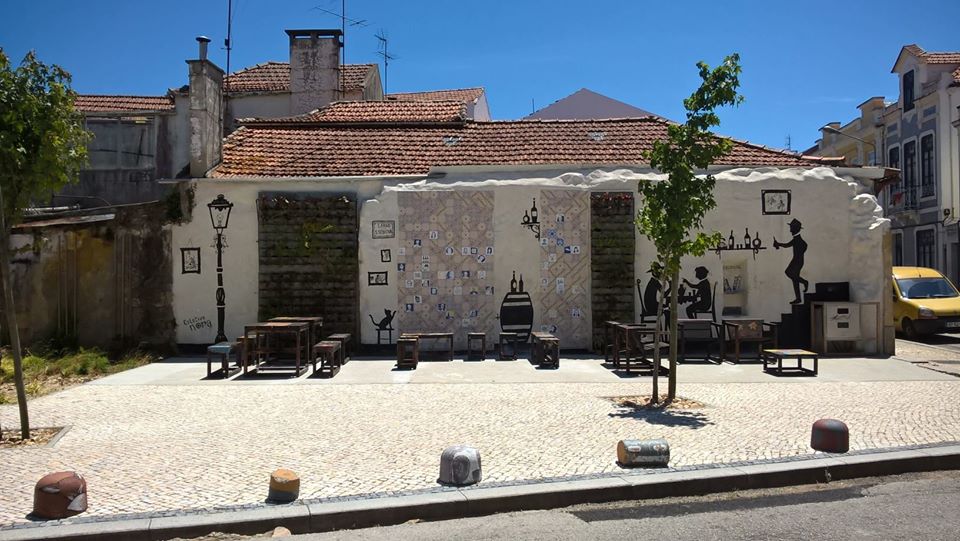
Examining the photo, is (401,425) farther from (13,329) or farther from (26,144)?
(26,144)

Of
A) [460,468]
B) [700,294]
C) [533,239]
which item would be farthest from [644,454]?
[700,294]

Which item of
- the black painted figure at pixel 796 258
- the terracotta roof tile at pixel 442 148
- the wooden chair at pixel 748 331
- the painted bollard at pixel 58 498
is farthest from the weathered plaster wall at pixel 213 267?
the black painted figure at pixel 796 258

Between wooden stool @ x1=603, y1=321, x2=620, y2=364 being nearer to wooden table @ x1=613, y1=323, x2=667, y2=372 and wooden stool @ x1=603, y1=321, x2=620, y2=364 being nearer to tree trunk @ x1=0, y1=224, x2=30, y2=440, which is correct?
wooden table @ x1=613, y1=323, x2=667, y2=372

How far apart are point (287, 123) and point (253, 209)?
364 cm

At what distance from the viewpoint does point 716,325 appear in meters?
14.3

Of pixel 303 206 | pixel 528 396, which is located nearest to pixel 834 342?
pixel 528 396

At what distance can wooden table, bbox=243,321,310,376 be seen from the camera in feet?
40.6

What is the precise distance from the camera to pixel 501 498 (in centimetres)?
574

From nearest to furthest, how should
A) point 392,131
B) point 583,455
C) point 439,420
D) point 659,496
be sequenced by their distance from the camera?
point 659,496, point 583,455, point 439,420, point 392,131

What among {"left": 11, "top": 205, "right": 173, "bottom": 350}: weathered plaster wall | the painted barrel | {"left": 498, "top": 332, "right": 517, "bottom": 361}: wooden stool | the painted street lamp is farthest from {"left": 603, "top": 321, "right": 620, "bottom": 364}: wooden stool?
{"left": 11, "top": 205, "right": 173, "bottom": 350}: weathered plaster wall

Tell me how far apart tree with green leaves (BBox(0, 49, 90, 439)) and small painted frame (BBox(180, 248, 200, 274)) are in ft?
22.7

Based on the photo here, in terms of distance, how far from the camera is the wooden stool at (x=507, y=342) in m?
14.4

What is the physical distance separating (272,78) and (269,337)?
49.8 ft

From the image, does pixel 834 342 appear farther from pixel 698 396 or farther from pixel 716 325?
pixel 698 396
